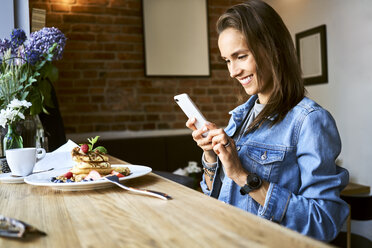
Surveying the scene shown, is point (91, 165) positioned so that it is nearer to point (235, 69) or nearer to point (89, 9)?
point (235, 69)

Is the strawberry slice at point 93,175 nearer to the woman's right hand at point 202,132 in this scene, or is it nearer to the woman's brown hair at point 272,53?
the woman's right hand at point 202,132

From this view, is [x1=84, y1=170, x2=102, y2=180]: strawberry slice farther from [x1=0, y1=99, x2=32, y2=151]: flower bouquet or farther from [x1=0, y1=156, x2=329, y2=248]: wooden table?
[x1=0, y1=99, x2=32, y2=151]: flower bouquet

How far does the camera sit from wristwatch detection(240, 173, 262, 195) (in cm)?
107

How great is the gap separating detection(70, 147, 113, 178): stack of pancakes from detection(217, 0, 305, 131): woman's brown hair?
49cm

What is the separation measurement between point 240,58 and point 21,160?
75cm

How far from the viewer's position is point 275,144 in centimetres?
113

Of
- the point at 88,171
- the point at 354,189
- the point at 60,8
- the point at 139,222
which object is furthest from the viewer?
the point at 60,8

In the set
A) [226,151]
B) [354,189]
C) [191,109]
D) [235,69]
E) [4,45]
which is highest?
[4,45]

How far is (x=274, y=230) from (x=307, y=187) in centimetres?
50

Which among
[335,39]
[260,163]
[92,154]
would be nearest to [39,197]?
[92,154]

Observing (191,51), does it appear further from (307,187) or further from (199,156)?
(307,187)

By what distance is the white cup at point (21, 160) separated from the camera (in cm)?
118

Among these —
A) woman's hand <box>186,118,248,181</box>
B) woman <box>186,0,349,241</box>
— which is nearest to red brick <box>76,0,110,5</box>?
woman <box>186,0,349,241</box>

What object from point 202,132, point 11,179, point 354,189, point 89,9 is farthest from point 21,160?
point 89,9
